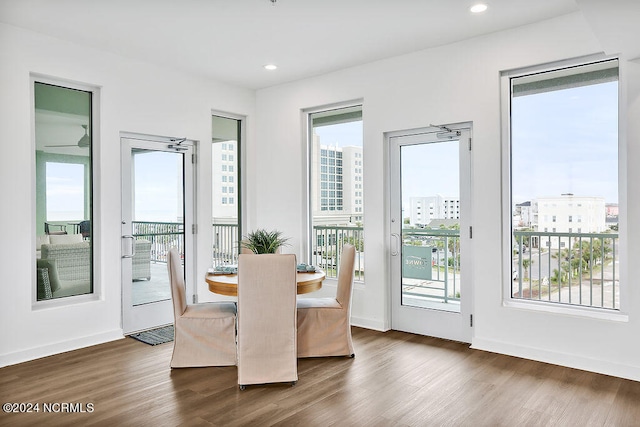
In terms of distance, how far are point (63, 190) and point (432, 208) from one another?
11.4ft

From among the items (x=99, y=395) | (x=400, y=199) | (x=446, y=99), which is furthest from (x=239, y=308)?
(x=446, y=99)

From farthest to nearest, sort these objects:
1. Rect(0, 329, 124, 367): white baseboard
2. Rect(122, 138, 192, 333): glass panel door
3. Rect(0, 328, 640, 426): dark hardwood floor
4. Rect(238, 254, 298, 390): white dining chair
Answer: Rect(122, 138, 192, 333): glass panel door, Rect(0, 329, 124, 367): white baseboard, Rect(238, 254, 298, 390): white dining chair, Rect(0, 328, 640, 426): dark hardwood floor

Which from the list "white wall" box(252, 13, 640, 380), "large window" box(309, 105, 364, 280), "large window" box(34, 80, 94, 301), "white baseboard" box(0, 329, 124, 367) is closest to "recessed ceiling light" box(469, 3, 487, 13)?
"white wall" box(252, 13, 640, 380)

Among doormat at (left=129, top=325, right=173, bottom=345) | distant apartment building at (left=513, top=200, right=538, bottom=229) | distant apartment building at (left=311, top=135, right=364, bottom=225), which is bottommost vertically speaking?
doormat at (left=129, top=325, right=173, bottom=345)

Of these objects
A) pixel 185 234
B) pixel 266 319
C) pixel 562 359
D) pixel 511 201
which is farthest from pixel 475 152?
pixel 185 234

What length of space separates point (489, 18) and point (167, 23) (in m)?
2.62

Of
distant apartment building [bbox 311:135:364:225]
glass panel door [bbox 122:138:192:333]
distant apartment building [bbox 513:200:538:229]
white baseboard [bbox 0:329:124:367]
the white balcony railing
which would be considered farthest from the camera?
distant apartment building [bbox 311:135:364:225]

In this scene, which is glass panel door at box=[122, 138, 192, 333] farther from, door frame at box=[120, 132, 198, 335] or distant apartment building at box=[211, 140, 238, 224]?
distant apartment building at box=[211, 140, 238, 224]

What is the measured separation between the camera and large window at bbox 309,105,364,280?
5102mm

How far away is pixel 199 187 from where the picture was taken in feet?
17.4

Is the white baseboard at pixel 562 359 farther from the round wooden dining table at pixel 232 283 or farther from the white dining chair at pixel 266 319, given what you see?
the white dining chair at pixel 266 319

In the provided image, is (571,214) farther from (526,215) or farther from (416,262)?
(416,262)

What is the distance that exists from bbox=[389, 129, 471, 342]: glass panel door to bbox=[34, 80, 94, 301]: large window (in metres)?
3.02

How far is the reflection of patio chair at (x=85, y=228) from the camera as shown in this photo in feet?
14.2
